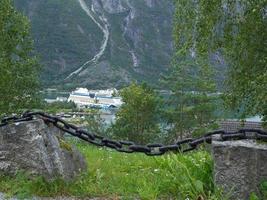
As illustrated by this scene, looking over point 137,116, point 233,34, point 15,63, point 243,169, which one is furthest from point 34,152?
point 137,116

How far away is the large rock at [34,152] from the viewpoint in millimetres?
5859

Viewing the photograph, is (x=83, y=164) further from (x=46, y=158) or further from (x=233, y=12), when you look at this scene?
(x=233, y=12)

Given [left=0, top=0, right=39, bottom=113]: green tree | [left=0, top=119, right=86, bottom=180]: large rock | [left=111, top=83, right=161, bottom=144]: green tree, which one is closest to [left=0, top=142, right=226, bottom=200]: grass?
[left=0, top=119, right=86, bottom=180]: large rock

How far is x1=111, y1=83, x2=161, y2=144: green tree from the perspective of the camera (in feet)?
193

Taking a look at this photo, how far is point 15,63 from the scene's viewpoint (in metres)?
33.2

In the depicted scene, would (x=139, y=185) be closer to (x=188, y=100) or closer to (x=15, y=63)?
(x=15, y=63)

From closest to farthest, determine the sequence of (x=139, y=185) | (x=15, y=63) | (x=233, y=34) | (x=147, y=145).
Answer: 1. (x=139, y=185)
2. (x=147, y=145)
3. (x=233, y=34)
4. (x=15, y=63)

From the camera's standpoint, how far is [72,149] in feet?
21.2

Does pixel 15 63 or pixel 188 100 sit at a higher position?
pixel 15 63

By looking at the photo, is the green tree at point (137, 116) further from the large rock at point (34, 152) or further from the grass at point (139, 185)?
the large rock at point (34, 152)

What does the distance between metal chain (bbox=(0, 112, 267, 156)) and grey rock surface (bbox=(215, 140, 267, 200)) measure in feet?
1.28

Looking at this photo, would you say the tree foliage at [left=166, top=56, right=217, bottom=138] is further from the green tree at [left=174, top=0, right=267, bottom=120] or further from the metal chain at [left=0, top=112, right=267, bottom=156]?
the metal chain at [left=0, top=112, right=267, bottom=156]

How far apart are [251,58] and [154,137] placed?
142 feet

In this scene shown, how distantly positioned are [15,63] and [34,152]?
2808 centimetres
